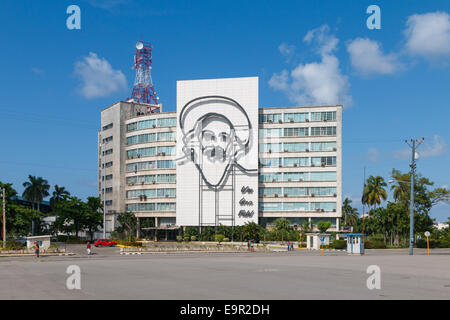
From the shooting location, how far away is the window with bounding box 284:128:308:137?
101062 mm

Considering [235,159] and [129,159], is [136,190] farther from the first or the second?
[235,159]

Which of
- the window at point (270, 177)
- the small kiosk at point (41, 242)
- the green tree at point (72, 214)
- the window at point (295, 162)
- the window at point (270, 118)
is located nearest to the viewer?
the small kiosk at point (41, 242)

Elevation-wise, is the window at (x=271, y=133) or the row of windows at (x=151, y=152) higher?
the window at (x=271, y=133)

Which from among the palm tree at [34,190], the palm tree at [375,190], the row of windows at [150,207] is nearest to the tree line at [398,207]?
the palm tree at [375,190]

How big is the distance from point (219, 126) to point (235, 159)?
814cm

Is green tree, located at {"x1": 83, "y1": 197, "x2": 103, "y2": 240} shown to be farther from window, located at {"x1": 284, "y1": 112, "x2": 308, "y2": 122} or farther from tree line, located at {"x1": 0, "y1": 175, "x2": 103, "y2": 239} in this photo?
window, located at {"x1": 284, "y1": 112, "x2": 308, "y2": 122}

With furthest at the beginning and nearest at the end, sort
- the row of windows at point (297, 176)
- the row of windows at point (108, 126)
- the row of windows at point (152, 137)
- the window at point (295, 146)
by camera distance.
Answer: the row of windows at point (108, 126), the row of windows at point (152, 137), the window at point (295, 146), the row of windows at point (297, 176)

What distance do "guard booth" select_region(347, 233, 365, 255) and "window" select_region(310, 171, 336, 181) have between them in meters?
46.5

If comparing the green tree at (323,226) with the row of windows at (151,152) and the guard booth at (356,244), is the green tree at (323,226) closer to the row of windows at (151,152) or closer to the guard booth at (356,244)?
the row of windows at (151,152)

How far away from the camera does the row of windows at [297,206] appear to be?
3890 inches

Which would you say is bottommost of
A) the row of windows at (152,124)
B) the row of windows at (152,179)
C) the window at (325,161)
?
the row of windows at (152,179)

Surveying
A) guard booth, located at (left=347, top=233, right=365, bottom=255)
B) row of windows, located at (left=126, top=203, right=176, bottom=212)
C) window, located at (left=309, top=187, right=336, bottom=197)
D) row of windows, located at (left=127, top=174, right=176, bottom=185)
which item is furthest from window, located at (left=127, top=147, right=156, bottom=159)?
guard booth, located at (left=347, top=233, right=365, bottom=255)
